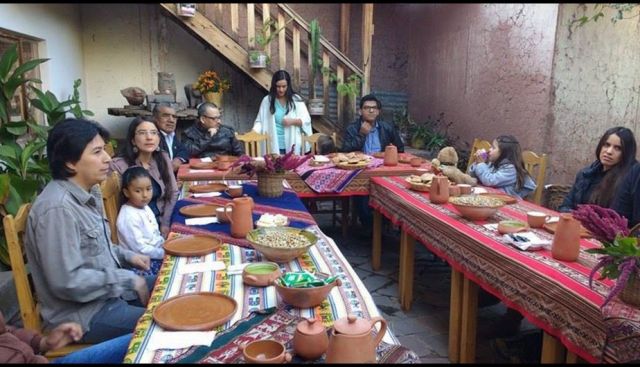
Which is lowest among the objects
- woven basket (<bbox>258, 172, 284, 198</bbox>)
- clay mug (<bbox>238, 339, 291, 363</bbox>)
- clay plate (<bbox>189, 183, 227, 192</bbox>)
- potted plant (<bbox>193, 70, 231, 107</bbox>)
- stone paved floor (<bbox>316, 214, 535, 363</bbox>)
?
stone paved floor (<bbox>316, 214, 535, 363</bbox>)

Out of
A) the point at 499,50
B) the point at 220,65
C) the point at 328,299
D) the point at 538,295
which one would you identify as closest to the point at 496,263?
the point at 538,295

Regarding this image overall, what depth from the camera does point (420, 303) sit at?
380cm

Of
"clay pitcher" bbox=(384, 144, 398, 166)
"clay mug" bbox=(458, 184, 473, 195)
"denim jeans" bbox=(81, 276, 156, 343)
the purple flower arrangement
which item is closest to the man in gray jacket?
"denim jeans" bbox=(81, 276, 156, 343)

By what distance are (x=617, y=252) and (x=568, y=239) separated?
1.51ft

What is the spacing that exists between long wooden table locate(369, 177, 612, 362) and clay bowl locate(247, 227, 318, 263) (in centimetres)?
94

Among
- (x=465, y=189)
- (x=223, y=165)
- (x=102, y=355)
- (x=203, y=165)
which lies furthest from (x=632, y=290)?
(x=203, y=165)

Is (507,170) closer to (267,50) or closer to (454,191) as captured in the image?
(454,191)

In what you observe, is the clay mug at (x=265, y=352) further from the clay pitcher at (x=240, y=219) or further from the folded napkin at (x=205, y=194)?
the folded napkin at (x=205, y=194)

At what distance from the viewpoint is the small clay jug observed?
1271 mm

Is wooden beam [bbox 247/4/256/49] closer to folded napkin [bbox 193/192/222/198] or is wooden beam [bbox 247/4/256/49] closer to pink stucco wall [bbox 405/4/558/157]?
pink stucco wall [bbox 405/4/558/157]

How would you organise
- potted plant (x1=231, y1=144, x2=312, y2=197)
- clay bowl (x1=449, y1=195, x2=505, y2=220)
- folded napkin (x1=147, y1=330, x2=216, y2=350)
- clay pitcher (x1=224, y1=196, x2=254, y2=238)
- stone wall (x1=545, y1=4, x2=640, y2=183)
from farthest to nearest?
stone wall (x1=545, y1=4, x2=640, y2=183)
potted plant (x1=231, y1=144, x2=312, y2=197)
clay bowl (x1=449, y1=195, x2=505, y2=220)
clay pitcher (x1=224, y1=196, x2=254, y2=238)
folded napkin (x1=147, y1=330, x2=216, y2=350)

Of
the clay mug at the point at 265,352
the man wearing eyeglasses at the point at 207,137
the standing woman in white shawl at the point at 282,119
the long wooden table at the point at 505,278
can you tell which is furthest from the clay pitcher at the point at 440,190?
the standing woman in white shawl at the point at 282,119

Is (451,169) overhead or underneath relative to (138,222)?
overhead

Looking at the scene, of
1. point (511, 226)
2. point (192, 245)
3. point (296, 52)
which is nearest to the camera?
point (192, 245)
